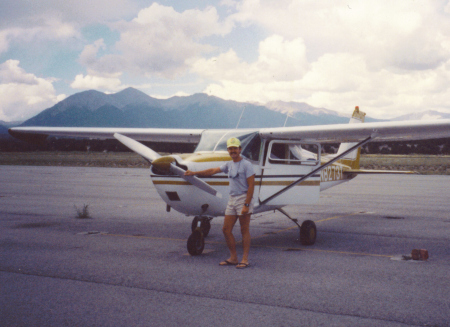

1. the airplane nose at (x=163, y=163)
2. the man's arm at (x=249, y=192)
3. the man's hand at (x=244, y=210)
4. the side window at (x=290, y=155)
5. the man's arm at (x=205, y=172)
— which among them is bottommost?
the man's hand at (x=244, y=210)

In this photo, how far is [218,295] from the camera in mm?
4684

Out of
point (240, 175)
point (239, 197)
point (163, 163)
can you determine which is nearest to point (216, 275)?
point (239, 197)

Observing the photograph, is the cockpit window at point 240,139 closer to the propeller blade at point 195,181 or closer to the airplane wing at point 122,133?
the propeller blade at point 195,181

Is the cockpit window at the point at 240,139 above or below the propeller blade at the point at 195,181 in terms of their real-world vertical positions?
above

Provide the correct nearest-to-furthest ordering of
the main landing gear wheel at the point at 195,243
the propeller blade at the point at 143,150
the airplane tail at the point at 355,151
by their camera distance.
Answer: the main landing gear wheel at the point at 195,243
the propeller blade at the point at 143,150
the airplane tail at the point at 355,151

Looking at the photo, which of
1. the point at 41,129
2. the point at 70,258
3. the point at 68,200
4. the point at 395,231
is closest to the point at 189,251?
the point at 70,258

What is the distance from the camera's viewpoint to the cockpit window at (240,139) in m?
7.25

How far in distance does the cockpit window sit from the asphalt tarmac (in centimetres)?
169

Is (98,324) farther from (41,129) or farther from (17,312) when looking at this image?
(41,129)

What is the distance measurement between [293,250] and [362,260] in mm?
1218

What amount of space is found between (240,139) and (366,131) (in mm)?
2296

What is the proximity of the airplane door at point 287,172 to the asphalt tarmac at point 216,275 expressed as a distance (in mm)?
867

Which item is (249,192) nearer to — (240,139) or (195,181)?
(195,181)

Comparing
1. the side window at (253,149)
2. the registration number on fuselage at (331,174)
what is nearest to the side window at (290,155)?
the side window at (253,149)
